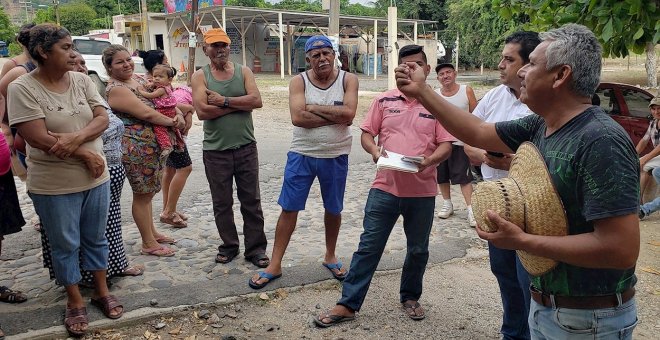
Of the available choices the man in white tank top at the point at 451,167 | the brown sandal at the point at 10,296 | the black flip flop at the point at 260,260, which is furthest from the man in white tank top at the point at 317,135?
the man in white tank top at the point at 451,167

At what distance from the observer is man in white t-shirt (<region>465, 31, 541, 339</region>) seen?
3074 millimetres

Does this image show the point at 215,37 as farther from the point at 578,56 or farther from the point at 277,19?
the point at 277,19

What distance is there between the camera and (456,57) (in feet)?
111

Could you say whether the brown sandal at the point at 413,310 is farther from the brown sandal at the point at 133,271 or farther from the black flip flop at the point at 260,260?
the brown sandal at the point at 133,271

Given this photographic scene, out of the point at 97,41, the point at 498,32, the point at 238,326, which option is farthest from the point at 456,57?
the point at 238,326

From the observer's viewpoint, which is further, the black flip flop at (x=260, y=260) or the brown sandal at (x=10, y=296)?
the black flip flop at (x=260, y=260)

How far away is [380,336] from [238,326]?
1.00 metres

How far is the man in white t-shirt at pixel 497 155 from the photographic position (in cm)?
307

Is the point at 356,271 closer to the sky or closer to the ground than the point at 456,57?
closer to the ground

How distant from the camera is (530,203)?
192cm

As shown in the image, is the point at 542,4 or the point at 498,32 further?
the point at 498,32

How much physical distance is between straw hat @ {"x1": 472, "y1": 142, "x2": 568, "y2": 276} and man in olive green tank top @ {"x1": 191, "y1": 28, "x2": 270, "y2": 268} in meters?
2.96

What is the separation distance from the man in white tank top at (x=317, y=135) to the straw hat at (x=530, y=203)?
7.55 feet

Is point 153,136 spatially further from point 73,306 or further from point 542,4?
point 542,4
